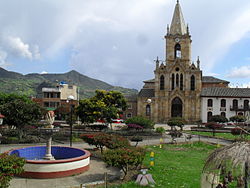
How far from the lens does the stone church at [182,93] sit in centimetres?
5409

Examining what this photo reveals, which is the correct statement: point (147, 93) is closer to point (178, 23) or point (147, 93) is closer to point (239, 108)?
point (178, 23)

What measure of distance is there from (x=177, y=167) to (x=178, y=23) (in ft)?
159

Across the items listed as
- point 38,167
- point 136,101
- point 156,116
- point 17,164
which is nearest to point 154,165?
point 38,167

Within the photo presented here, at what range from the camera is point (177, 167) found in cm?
1599

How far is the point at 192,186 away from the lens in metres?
12.0

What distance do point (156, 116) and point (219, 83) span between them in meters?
20.8

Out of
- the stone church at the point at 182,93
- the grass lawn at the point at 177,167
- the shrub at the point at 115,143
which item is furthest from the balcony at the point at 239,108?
the shrub at the point at 115,143

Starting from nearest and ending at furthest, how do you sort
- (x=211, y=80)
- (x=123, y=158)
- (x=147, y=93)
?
(x=123, y=158) → (x=147, y=93) → (x=211, y=80)

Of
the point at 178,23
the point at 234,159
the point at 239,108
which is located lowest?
the point at 234,159

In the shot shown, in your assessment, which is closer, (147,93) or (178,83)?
(178,83)

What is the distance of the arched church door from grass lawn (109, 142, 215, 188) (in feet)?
102

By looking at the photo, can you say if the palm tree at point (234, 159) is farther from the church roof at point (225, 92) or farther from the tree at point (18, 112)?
the church roof at point (225, 92)

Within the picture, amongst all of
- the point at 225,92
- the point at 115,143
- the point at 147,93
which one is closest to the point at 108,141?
the point at 115,143

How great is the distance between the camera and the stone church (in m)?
54.1
